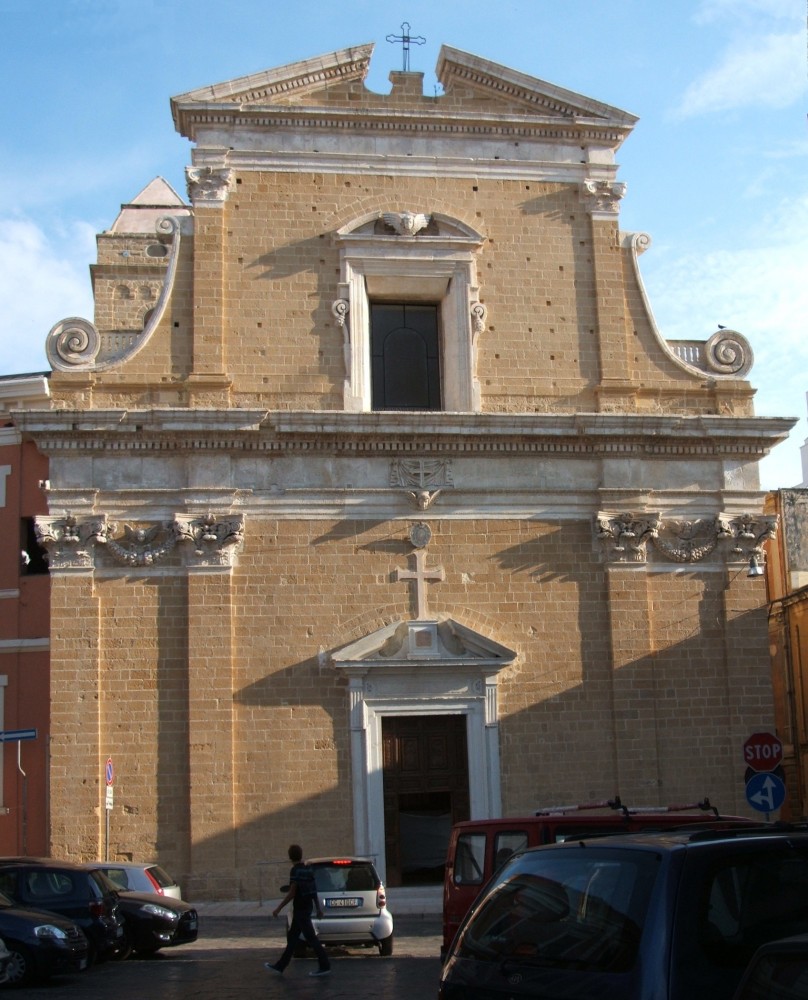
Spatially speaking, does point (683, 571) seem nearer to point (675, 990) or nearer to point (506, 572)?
point (506, 572)

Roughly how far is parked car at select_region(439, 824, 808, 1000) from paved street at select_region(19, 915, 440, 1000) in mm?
6599

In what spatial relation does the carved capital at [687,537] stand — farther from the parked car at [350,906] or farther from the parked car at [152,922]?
the parked car at [152,922]

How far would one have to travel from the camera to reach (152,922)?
16.0 m

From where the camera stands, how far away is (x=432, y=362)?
23391mm

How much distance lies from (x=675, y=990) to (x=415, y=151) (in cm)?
1991

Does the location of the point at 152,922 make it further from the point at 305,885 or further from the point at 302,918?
the point at 305,885

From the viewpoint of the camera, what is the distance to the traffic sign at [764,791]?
1523 cm

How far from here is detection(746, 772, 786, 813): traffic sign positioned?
50.0 feet

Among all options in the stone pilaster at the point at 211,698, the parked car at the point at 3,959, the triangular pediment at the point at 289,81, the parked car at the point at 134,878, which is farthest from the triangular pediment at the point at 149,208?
the parked car at the point at 3,959

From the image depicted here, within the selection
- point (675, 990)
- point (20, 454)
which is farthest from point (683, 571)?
point (675, 990)

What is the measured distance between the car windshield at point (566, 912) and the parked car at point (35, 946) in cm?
812

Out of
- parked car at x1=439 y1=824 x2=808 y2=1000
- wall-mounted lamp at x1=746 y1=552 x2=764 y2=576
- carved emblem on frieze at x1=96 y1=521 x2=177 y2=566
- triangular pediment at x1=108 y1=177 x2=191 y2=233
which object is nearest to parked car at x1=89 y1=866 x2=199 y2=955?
carved emblem on frieze at x1=96 y1=521 x2=177 y2=566

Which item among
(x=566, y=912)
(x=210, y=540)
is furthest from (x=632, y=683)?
(x=566, y=912)

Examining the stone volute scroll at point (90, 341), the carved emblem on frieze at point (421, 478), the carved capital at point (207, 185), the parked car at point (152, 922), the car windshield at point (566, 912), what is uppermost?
the carved capital at point (207, 185)
